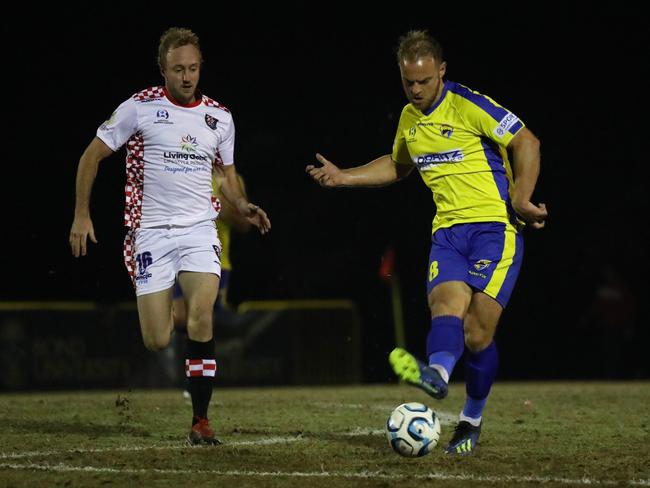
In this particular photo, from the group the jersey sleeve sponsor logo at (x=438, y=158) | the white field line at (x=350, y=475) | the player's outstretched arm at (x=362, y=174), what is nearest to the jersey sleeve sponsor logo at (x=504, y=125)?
the jersey sleeve sponsor logo at (x=438, y=158)

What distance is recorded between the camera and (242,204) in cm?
779

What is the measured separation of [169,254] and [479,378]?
6.85ft

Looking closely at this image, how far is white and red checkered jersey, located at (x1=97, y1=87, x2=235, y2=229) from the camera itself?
24.8ft

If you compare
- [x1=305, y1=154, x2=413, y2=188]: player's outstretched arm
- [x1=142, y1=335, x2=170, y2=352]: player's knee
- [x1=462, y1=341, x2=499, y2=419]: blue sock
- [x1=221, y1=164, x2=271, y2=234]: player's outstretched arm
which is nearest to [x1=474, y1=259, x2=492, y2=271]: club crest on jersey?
[x1=462, y1=341, x2=499, y2=419]: blue sock

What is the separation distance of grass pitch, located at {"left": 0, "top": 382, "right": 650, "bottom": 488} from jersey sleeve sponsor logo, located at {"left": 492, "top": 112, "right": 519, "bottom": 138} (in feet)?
5.86

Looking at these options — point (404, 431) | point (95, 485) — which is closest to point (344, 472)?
point (404, 431)

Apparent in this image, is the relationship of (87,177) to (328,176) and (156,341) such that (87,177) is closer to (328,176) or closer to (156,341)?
(156,341)

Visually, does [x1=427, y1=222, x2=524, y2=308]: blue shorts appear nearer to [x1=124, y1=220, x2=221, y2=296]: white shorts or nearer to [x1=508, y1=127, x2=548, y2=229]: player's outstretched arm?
[x1=508, y1=127, x2=548, y2=229]: player's outstretched arm

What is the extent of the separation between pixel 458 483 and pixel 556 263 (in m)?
16.1

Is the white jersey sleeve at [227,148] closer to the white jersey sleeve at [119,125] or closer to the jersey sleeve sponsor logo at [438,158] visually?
the white jersey sleeve at [119,125]

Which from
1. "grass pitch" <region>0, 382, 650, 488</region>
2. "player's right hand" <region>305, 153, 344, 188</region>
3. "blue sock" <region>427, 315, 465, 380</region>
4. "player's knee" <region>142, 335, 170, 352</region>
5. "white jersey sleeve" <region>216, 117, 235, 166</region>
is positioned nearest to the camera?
"grass pitch" <region>0, 382, 650, 488</region>

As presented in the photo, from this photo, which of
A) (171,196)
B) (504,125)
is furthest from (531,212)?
(171,196)

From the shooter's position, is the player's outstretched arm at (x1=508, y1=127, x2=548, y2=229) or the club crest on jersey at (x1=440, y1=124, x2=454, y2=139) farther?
the club crest on jersey at (x1=440, y1=124, x2=454, y2=139)

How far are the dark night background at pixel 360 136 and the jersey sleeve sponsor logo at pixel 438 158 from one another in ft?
40.7
